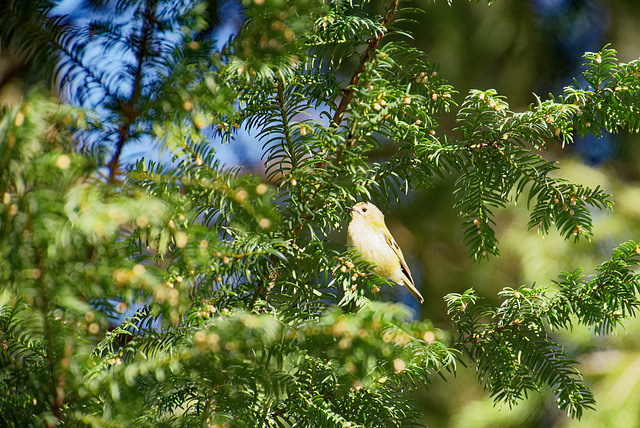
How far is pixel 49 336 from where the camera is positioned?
762 mm

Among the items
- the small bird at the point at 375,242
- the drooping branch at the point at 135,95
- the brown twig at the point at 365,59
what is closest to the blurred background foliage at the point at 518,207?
the small bird at the point at 375,242

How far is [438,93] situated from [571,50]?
2.29m

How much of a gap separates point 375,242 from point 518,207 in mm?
1184

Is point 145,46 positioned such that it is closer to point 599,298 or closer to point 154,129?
point 154,129

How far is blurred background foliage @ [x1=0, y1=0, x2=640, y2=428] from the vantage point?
2514 millimetres

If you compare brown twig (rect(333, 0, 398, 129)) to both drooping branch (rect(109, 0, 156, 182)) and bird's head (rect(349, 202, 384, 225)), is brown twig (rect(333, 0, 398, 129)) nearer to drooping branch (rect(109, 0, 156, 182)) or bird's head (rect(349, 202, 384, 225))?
drooping branch (rect(109, 0, 156, 182))

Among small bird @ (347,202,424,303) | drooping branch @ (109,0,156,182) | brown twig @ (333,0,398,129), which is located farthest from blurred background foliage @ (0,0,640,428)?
drooping branch @ (109,0,156,182)

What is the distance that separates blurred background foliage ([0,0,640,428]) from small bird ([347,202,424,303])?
0.77m

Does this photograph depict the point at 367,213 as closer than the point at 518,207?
Yes

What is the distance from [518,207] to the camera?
2797 millimetres

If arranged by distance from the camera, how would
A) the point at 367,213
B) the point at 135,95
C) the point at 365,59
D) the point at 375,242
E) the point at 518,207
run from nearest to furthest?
1. the point at 135,95
2. the point at 365,59
3. the point at 375,242
4. the point at 367,213
5. the point at 518,207

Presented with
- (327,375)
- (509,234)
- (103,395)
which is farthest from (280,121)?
(509,234)

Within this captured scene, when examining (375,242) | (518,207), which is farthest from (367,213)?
(518,207)

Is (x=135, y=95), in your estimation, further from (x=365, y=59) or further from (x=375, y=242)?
(x=375, y=242)
